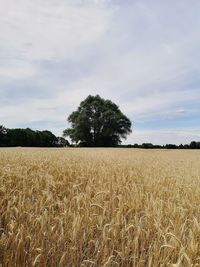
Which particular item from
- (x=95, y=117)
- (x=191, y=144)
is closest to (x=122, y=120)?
(x=95, y=117)

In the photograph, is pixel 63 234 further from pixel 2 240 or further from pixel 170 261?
pixel 170 261

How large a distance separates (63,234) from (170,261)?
3.73 feet

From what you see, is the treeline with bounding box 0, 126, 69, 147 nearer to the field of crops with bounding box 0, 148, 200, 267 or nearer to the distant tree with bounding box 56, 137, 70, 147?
the distant tree with bounding box 56, 137, 70, 147

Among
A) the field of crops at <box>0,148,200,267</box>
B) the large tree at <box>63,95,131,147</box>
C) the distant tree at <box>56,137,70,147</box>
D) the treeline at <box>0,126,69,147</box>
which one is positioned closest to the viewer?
the field of crops at <box>0,148,200,267</box>

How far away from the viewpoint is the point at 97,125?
5969 cm

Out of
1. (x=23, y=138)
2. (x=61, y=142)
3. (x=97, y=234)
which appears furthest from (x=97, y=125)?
(x=97, y=234)

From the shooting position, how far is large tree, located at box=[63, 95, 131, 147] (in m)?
58.6

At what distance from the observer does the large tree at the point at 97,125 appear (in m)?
58.6

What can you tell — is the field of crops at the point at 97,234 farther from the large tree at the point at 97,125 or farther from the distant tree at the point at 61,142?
the distant tree at the point at 61,142

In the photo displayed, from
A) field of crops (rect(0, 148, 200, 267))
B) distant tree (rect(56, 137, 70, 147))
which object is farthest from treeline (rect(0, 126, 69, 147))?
field of crops (rect(0, 148, 200, 267))

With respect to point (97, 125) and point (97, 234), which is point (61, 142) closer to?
point (97, 125)

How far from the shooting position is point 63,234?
3996 mm

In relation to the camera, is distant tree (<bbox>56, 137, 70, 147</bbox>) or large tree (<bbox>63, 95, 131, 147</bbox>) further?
distant tree (<bbox>56, 137, 70, 147</bbox>)

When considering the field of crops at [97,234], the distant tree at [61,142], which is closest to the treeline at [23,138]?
the distant tree at [61,142]
